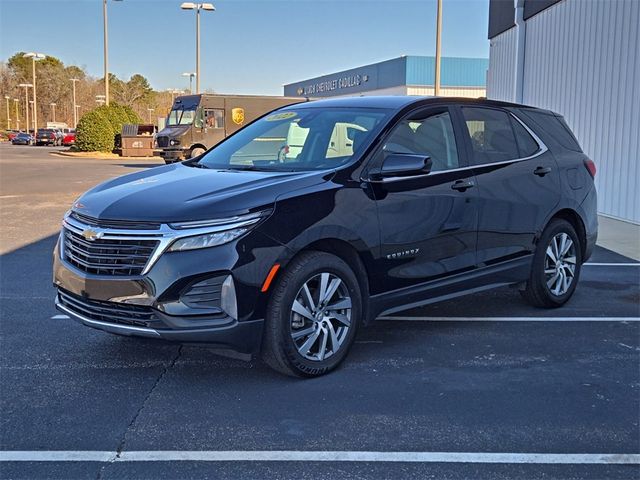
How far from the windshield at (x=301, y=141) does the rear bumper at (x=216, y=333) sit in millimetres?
1315

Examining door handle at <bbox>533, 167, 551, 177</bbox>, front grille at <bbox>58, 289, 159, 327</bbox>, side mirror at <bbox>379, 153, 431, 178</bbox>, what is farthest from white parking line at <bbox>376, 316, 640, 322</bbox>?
front grille at <bbox>58, 289, 159, 327</bbox>

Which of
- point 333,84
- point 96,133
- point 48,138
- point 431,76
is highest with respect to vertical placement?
point 333,84

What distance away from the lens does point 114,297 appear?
423cm

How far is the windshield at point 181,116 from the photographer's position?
2897 cm

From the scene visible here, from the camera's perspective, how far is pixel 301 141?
5.41 metres

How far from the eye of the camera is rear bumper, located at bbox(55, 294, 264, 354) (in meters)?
4.15

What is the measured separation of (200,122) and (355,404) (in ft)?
84.7

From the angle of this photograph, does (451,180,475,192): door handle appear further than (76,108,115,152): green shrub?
No

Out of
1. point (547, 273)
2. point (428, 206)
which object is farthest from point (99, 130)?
point (428, 206)

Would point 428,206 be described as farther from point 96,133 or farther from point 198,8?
point 96,133

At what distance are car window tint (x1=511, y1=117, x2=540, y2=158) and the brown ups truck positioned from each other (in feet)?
75.1

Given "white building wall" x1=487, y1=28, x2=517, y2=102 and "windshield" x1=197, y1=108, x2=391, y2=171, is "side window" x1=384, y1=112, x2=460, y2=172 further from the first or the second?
"white building wall" x1=487, y1=28, x2=517, y2=102

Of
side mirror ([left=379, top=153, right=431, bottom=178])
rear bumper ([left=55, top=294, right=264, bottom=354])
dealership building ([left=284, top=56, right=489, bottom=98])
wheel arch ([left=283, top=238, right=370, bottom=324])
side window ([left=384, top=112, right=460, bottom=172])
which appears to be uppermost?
dealership building ([left=284, top=56, right=489, bottom=98])

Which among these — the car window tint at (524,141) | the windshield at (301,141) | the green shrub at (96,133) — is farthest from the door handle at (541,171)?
the green shrub at (96,133)
